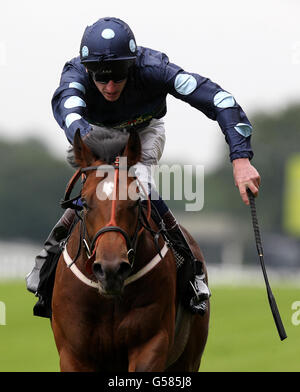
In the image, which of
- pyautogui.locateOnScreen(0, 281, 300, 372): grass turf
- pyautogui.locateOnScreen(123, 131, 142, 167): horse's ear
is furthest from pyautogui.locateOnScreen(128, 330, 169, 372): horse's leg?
pyautogui.locateOnScreen(0, 281, 300, 372): grass turf

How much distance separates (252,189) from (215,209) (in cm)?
7312

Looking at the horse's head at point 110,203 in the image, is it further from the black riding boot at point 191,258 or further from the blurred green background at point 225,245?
the blurred green background at point 225,245

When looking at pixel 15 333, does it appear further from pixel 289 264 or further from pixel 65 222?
pixel 289 264

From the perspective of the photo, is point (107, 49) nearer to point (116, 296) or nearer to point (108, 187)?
point (108, 187)

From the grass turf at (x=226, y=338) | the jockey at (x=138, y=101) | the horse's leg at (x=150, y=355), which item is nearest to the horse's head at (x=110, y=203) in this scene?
the jockey at (x=138, y=101)

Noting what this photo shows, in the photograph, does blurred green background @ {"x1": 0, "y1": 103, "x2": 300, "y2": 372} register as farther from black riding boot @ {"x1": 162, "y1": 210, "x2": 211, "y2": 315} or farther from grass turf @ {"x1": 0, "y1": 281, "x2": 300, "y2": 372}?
Result: black riding boot @ {"x1": 162, "y1": 210, "x2": 211, "y2": 315}

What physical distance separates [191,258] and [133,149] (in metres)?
1.31

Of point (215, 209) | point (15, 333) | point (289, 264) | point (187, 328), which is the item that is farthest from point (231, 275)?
point (215, 209)

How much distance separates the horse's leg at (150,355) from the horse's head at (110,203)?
614 millimetres

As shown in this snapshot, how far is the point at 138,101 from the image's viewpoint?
6648mm

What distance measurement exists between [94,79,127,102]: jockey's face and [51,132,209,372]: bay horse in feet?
2.42

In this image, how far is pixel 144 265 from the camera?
5.98 metres

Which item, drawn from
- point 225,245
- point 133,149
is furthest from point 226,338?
point 225,245

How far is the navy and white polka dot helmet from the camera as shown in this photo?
6164 millimetres
